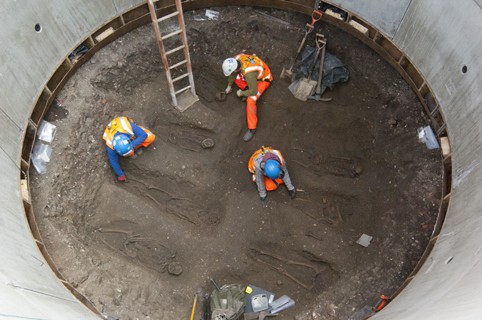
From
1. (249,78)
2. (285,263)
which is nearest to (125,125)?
(249,78)

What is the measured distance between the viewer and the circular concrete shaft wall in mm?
5961

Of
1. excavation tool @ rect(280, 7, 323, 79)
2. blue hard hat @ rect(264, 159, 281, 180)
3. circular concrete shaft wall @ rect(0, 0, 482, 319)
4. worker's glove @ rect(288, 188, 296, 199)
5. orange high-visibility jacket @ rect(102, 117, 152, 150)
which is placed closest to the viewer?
circular concrete shaft wall @ rect(0, 0, 482, 319)

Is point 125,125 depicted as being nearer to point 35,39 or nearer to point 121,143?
point 121,143

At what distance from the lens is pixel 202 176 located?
888 cm

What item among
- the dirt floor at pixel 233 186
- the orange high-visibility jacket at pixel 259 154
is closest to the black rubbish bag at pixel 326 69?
the dirt floor at pixel 233 186

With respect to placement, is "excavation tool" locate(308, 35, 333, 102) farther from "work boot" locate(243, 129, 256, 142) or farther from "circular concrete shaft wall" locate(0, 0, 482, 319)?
"work boot" locate(243, 129, 256, 142)

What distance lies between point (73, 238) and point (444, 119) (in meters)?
7.45

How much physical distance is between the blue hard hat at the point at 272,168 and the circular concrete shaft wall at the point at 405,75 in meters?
3.03

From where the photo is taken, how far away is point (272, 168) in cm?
786

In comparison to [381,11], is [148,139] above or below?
below

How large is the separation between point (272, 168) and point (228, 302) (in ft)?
8.46

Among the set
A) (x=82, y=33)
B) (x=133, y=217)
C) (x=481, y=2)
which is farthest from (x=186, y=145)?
(x=481, y=2)

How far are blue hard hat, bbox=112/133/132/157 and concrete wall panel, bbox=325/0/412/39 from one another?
526cm

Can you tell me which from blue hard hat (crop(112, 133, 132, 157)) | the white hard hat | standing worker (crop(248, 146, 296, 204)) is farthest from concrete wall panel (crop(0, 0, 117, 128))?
standing worker (crop(248, 146, 296, 204))
